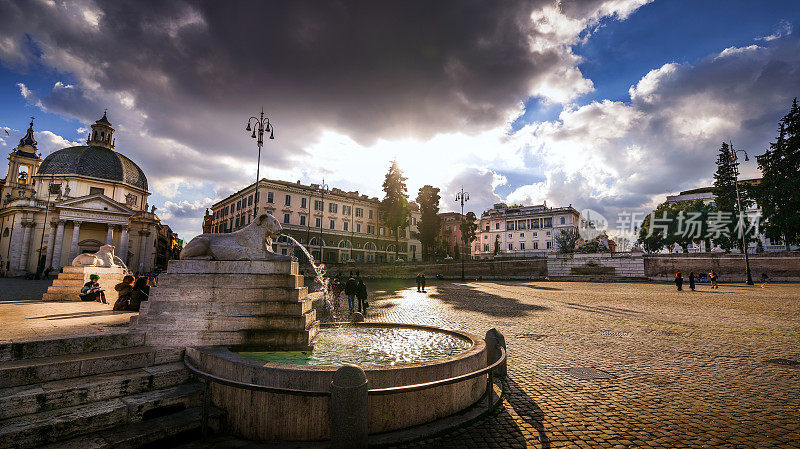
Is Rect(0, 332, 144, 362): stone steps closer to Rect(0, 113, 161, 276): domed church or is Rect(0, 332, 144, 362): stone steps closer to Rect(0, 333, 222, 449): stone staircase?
Rect(0, 333, 222, 449): stone staircase

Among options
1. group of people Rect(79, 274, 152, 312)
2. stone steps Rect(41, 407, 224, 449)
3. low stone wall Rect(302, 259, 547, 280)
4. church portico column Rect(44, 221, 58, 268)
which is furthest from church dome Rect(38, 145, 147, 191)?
stone steps Rect(41, 407, 224, 449)

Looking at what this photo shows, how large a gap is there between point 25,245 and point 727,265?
266ft

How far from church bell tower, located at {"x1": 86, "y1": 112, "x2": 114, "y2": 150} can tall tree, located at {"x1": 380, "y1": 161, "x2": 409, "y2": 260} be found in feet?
149

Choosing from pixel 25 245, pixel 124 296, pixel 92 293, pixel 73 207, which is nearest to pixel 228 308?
pixel 124 296

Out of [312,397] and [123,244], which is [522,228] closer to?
[123,244]

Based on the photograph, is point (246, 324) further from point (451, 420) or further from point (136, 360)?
point (451, 420)

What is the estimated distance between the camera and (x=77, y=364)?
4156mm

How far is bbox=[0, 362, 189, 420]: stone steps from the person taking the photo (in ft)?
11.3

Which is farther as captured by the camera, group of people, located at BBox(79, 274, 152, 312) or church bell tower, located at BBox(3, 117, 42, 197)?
church bell tower, located at BBox(3, 117, 42, 197)

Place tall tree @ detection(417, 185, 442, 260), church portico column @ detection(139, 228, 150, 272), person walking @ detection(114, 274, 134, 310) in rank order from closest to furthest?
person walking @ detection(114, 274, 134, 310)
church portico column @ detection(139, 228, 150, 272)
tall tree @ detection(417, 185, 442, 260)

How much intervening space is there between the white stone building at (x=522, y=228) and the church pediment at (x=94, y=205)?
2474 inches

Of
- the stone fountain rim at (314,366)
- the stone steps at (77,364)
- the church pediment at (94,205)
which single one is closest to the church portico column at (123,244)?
the church pediment at (94,205)

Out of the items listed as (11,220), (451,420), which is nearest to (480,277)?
(451,420)

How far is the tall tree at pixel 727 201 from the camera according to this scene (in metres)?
43.6
